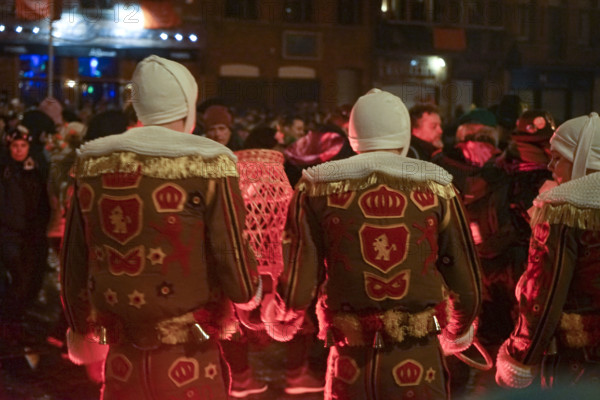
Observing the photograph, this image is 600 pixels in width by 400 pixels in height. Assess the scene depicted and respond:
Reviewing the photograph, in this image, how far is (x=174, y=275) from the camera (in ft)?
9.40

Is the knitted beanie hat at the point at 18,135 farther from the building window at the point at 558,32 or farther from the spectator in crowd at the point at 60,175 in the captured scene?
the building window at the point at 558,32

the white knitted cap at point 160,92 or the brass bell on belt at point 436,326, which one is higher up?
the white knitted cap at point 160,92

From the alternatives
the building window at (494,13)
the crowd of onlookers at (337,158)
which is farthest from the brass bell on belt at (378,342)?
the building window at (494,13)

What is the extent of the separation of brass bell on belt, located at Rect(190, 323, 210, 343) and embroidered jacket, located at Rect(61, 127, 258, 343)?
0.10ft

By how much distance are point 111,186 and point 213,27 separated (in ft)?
69.0

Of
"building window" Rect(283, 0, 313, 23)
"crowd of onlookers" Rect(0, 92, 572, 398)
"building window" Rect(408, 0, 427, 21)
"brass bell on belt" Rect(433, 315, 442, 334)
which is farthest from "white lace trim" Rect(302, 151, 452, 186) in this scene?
"building window" Rect(408, 0, 427, 21)

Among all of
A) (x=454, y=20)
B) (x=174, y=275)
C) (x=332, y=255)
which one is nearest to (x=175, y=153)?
(x=174, y=275)

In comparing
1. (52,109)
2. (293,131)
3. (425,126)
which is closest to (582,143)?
(425,126)

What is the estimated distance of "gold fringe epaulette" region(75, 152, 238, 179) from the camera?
287cm

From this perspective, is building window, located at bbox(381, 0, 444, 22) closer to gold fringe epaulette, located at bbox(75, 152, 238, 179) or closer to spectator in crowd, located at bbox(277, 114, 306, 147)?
spectator in crowd, located at bbox(277, 114, 306, 147)

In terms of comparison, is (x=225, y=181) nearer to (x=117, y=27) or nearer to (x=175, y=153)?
(x=175, y=153)

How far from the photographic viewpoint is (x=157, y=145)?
114 inches

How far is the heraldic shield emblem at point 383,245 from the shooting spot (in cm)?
304

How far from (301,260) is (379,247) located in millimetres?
306
